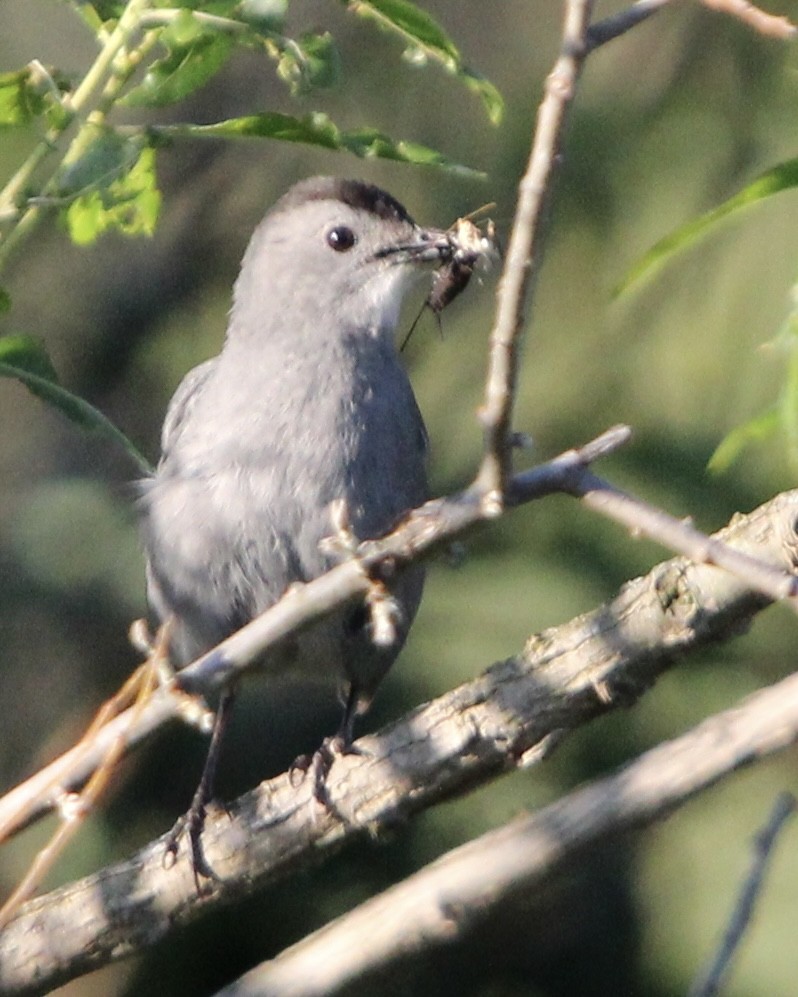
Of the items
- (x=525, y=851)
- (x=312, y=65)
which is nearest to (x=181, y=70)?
(x=312, y=65)

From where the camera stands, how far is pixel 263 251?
13.2 feet

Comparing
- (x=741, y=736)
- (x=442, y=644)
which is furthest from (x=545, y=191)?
(x=442, y=644)

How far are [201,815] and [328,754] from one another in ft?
1.04

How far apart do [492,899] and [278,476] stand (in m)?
1.62

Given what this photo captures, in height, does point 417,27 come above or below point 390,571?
above

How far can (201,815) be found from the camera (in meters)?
3.45

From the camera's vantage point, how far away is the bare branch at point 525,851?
1.91 m

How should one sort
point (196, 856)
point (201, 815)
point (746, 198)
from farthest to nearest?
1. point (201, 815)
2. point (196, 856)
3. point (746, 198)

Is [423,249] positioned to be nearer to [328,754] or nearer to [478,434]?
[478,434]

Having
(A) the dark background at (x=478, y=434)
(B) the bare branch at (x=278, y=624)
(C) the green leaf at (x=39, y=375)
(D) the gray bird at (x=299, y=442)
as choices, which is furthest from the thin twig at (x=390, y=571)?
(A) the dark background at (x=478, y=434)

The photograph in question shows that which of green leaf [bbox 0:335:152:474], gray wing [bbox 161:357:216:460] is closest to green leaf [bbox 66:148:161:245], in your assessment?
green leaf [bbox 0:335:152:474]

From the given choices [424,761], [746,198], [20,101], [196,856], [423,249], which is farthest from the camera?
[423,249]

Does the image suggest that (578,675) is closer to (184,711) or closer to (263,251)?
(184,711)

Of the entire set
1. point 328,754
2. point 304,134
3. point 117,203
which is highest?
point 117,203
